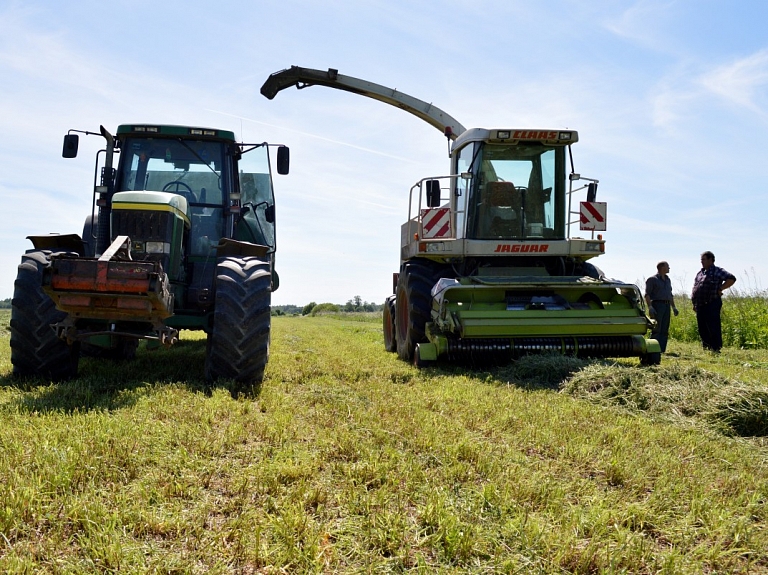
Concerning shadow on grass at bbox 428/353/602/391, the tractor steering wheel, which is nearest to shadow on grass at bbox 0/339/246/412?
the tractor steering wheel

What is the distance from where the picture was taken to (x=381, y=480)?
2.88 metres

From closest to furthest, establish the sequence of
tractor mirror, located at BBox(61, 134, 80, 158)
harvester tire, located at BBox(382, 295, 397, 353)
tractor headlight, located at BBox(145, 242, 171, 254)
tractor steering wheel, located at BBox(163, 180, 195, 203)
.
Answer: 1. tractor headlight, located at BBox(145, 242, 171, 254)
2. tractor mirror, located at BBox(61, 134, 80, 158)
3. tractor steering wheel, located at BBox(163, 180, 195, 203)
4. harvester tire, located at BBox(382, 295, 397, 353)

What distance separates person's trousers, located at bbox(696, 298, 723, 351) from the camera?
10.3 m

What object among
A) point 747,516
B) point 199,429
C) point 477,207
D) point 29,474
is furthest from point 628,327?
point 29,474

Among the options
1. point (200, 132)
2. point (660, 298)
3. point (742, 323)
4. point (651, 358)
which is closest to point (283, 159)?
point (200, 132)

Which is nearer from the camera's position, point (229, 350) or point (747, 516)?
point (747, 516)

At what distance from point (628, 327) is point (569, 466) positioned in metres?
4.14

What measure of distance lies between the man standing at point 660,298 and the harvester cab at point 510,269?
2391mm

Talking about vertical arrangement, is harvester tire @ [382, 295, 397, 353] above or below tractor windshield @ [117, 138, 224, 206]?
below

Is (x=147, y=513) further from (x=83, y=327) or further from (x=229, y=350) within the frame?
(x=83, y=327)

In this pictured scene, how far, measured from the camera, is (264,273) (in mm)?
5566

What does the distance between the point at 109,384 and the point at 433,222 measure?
14.5 feet

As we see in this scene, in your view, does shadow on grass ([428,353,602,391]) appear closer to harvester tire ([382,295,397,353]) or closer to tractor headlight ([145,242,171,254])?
harvester tire ([382,295,397,353])

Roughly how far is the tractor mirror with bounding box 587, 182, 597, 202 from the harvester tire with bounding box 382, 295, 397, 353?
11.7 feet
